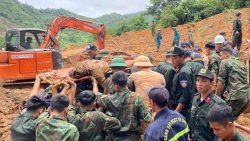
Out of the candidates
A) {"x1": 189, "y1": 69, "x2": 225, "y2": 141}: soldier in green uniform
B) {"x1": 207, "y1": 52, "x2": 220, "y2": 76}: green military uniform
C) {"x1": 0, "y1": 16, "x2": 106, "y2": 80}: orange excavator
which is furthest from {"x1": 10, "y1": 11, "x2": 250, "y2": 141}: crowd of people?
{"x1": 0, "y1": 16, "x2": 106, "y2": 80}: orange excavator

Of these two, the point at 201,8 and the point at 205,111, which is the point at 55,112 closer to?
the point at 205,111

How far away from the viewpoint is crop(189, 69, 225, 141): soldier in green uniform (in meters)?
Answer: 3.41

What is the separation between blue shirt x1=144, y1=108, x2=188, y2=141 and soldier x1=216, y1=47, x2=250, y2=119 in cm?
211

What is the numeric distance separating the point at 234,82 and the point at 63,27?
9.03m

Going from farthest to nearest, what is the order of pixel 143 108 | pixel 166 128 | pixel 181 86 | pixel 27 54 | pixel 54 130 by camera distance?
pixel 27 54 < pixel 181 86 < pixel 143 108 < pixel 54 130 < pixel 166 128

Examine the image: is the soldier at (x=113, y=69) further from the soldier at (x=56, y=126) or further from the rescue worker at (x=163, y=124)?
the rescue worker at (x=163, y=124)

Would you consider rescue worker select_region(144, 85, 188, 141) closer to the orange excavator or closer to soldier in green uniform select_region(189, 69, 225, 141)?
soldier in green uniform select_region(189, 69, 225, 141)

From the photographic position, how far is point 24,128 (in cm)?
339

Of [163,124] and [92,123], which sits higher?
[163,124]

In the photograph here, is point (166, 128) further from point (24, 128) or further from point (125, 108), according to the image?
point (24, 128)

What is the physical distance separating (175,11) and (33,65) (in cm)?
2145

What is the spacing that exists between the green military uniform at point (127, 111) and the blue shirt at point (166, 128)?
0.74 meters

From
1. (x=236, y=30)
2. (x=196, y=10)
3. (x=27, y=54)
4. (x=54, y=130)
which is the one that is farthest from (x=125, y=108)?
(x=196, y=10)

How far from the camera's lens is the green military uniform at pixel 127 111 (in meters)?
3.68
